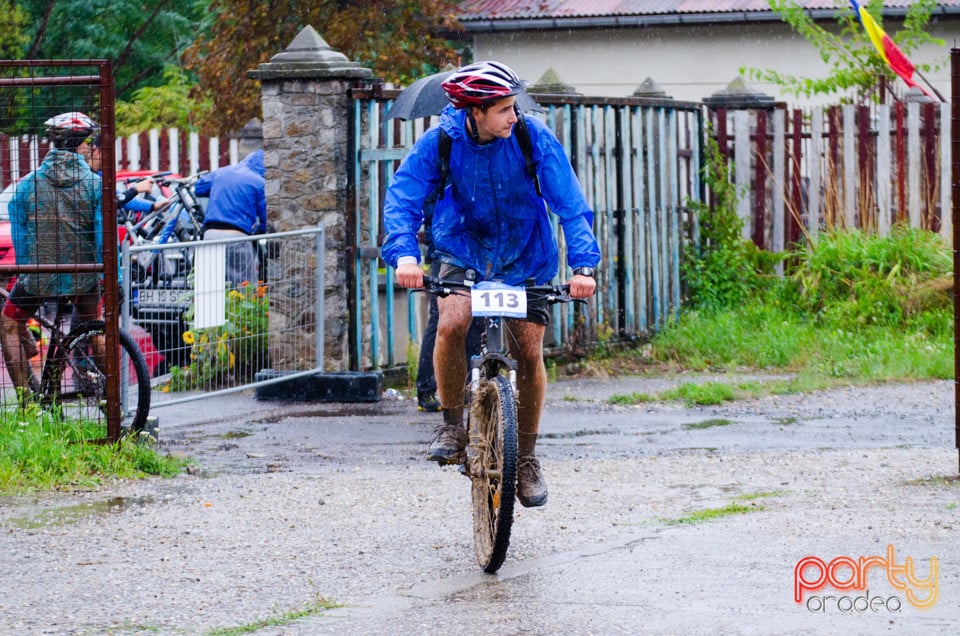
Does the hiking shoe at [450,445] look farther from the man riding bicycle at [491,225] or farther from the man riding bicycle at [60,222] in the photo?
the man riding bicycle at [60,222]

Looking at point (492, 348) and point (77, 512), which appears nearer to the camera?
point (492, 348)

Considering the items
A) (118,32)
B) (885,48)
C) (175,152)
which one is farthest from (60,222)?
(118,32)

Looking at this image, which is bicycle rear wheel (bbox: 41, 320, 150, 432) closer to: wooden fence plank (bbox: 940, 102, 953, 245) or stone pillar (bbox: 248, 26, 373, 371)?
stone pillar (bbox: 248, 26, 373, 371)

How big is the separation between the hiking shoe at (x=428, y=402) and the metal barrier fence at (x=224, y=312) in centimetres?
99

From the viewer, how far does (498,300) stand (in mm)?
5961

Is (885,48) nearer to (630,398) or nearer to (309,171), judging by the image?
(630,398)

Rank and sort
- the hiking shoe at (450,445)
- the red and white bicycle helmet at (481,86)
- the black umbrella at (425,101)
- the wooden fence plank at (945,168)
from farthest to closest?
the wooden fence plank at (945,168), the black umbrella at (425,101), the hiking shoe at (450,445), the red and white bicycle helmet at (481,86)

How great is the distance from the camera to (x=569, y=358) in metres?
13.1

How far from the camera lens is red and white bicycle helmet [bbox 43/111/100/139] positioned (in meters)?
8.90

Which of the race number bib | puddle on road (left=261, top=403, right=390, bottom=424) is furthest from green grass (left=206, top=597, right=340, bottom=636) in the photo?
puddle on road (left=261, top=403, right=390, bottom=424)

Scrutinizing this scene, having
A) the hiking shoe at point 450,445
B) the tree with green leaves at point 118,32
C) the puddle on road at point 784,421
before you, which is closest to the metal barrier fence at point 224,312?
the puddle on road at point 784,421

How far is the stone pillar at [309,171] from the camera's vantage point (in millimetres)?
11203

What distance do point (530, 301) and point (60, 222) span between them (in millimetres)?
3651

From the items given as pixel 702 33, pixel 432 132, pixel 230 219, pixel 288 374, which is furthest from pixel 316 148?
pixel 702 33
